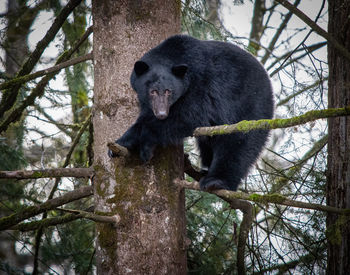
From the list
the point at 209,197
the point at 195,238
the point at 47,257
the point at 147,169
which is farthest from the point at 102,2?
the point at 47,257

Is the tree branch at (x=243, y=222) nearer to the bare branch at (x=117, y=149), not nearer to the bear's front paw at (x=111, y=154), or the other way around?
the bare branch at (x=117, y=149)

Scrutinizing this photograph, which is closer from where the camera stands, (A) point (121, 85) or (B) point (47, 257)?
(A) point (121, 85)

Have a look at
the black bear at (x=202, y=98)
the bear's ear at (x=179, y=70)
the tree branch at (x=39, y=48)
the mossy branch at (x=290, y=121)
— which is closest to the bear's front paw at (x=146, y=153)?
the black bear at (x=202, y=98)

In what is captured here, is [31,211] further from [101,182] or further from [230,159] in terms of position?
[230,159]

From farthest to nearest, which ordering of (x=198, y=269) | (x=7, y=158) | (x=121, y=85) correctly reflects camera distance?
(x=7, y=158)
(x=198, y=269)
(x=121, y=85)

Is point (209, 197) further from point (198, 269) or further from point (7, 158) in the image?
point (7, 158)

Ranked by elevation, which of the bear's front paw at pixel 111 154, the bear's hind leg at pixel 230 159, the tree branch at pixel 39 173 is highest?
the bear's hind leg at pixel 230 159

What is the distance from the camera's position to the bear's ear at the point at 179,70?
3.31m

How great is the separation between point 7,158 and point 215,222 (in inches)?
117

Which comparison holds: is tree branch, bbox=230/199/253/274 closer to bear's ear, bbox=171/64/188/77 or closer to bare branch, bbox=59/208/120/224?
bare branch, bbox=59/208/120/224

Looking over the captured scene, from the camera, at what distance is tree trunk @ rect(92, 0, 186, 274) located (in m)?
2.95

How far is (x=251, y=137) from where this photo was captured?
12.1 ft

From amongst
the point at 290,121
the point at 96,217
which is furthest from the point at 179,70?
the point at 290,121

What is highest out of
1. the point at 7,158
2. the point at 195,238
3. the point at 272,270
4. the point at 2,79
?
the point at 2,79
